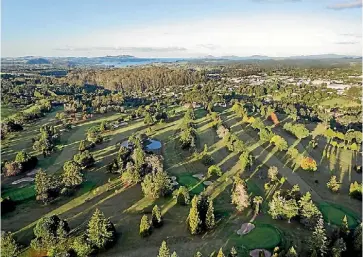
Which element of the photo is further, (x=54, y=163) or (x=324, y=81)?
(x=324, y=81)

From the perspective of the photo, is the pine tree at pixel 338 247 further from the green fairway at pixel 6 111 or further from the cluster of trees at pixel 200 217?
the green fairway at pixel 6 111

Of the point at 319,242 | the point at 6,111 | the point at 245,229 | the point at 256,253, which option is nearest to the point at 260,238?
the point at 245,229

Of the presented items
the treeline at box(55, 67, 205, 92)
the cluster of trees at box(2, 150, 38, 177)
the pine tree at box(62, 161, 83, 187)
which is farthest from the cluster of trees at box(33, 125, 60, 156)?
the treeline at box(55, 67, 205, 92)

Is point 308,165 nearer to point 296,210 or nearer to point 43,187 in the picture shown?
point 296,210

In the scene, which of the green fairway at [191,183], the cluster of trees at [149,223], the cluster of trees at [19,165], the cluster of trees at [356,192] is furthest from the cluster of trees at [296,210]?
the cluster of trees at [19,165]

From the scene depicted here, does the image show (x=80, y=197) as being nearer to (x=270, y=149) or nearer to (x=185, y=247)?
(x=185, y=247)

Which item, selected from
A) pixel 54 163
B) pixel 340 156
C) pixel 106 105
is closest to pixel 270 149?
pixel 340 156
